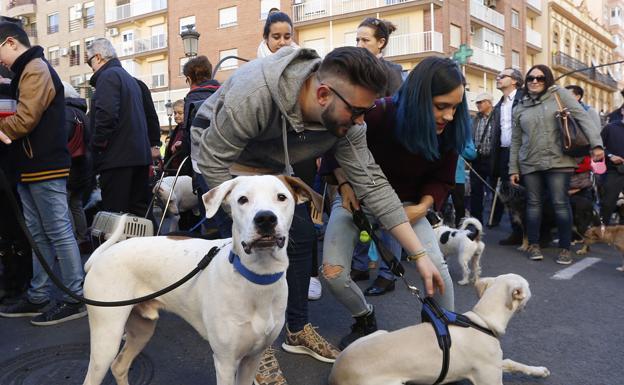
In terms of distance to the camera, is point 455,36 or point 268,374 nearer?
point 268,374

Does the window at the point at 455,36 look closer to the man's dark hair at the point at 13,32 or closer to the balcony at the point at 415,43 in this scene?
Answer: the balcony at the point at 415,43

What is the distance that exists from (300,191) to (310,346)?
124cm

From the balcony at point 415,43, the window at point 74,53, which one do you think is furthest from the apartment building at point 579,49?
the window at point 74,53

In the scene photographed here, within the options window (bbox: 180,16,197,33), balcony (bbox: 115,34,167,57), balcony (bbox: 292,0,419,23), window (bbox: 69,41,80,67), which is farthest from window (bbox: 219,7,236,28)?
window (bbox: 69,41,80,67)

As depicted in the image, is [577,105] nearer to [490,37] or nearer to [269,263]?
[269,263]

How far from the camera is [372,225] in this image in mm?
3186

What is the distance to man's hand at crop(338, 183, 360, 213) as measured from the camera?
117 inches

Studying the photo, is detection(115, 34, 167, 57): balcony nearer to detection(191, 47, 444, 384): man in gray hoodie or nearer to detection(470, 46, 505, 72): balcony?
detection(470, 46, 505, 72): balcony

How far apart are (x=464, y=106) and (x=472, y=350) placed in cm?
138

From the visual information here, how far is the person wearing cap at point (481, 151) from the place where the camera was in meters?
7.62

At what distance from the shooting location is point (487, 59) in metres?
29.1

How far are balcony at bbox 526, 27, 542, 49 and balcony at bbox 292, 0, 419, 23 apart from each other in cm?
1377

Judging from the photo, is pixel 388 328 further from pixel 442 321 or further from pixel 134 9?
pixel 134 9

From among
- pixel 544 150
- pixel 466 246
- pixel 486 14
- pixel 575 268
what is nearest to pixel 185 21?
pixel 486 14
